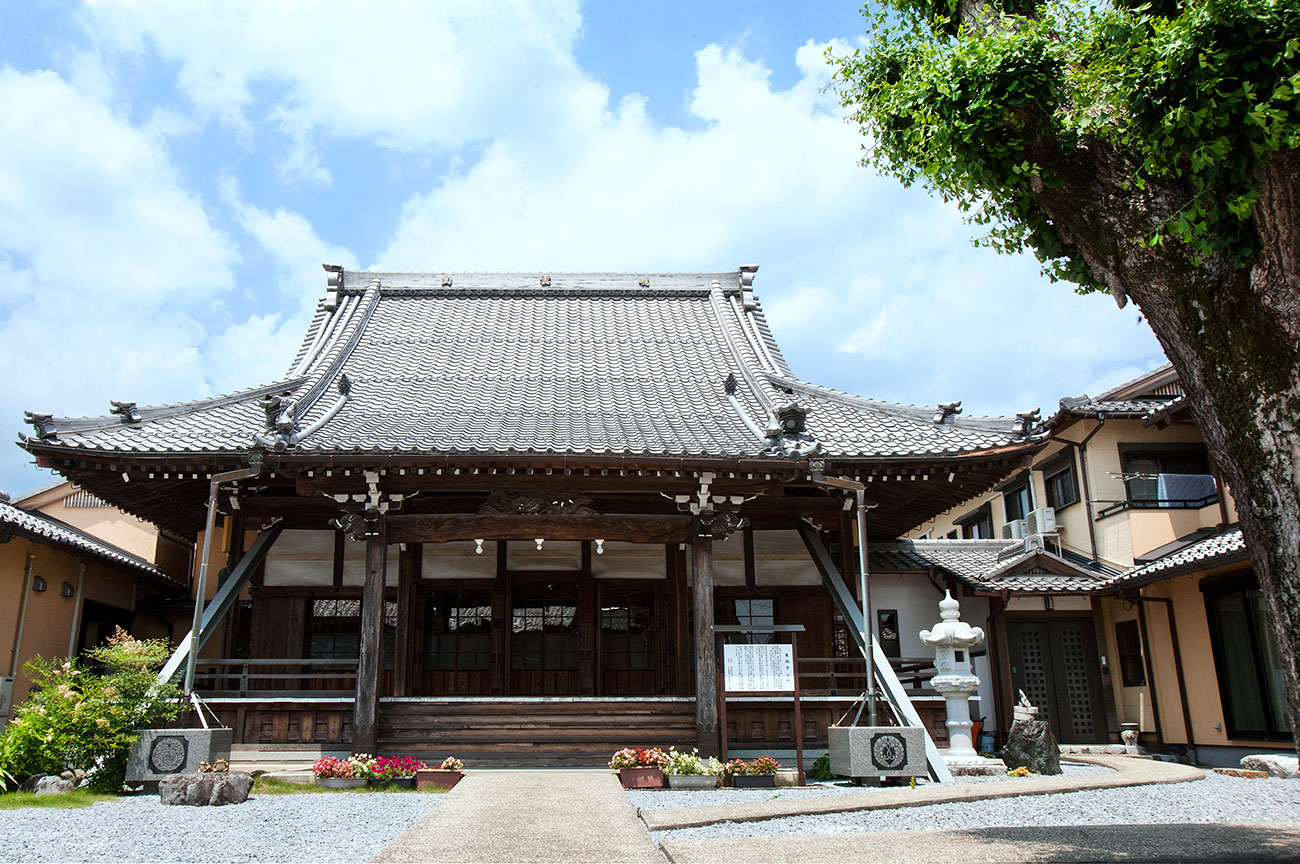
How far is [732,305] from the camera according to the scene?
738 inches

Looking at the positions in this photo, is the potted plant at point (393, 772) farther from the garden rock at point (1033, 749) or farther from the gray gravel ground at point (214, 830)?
the garden rock at point (1033, 749)

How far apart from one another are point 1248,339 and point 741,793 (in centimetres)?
657

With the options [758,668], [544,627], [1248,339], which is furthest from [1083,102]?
[544,627]

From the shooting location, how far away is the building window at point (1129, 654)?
17.7m

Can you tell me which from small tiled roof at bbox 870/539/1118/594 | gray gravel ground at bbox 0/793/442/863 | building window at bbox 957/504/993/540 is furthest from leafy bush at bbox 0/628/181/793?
building window at bbox 957/504/993/540

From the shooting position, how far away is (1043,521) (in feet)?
67.8

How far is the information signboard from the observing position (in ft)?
34.2

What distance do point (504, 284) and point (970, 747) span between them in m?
13.0

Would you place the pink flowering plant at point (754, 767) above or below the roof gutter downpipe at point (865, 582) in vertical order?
below

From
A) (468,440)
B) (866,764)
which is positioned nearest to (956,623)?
(866,764)

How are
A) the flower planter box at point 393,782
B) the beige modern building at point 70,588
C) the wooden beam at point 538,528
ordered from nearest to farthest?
the flower planter box at point 393,782 < the wooden beam at point 538,528 < the beige modern building at point 70,588

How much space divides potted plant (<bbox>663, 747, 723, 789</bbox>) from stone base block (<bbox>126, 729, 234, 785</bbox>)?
4.80 meters

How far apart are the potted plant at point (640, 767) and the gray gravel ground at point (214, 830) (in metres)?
2.05

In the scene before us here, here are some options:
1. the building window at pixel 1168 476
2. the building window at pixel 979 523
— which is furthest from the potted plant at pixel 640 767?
the building window at pixel 979 523
